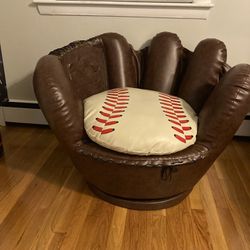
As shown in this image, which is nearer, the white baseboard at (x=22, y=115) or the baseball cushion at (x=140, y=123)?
the baseball cushion at (x=140, y=123)

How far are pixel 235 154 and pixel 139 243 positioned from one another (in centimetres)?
106

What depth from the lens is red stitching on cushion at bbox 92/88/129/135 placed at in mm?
1394

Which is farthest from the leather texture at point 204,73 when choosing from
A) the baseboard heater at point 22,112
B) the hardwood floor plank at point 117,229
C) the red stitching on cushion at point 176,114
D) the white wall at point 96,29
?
the baseboard heater at point 22,112

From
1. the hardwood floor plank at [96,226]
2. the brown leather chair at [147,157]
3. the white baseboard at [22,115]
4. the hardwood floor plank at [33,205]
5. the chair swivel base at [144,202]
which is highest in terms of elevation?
the brown leather chair at [147,157]

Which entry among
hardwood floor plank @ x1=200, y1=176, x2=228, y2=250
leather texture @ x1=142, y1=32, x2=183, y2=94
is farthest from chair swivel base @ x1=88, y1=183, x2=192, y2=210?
leather texture @ x1=142, y1=32, x2=183, y2=94

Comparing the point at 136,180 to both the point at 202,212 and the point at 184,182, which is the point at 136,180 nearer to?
the point at 184,182

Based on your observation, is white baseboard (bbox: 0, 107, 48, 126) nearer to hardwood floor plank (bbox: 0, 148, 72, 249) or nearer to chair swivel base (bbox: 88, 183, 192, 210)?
hardwood floor plank (bbox: 0, 148, 72, 249)

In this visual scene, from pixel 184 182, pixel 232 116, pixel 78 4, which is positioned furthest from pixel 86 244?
pixel 78 4

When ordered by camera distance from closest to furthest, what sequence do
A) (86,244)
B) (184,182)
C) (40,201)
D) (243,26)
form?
(86,244) < (184,182) < (40,201) < (243,26)

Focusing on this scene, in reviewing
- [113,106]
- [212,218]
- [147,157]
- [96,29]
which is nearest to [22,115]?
[96,29]

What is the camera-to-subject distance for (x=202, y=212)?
5.00ft

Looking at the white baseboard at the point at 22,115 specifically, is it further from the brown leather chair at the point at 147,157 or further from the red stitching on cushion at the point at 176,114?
the red stitching on cushion at the point at 176,114

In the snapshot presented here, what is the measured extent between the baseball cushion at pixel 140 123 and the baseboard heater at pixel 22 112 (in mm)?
875

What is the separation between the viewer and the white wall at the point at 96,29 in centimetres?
194
